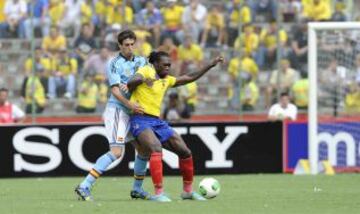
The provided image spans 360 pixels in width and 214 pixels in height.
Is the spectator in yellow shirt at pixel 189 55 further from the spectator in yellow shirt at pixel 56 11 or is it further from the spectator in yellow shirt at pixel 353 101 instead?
the spectator in yellow shirt at pixel 353 101

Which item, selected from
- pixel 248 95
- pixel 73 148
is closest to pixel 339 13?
pixel 248 95

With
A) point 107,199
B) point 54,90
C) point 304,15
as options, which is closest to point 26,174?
point 54,90

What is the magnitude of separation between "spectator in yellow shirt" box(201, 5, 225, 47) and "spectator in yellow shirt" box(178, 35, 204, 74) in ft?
0.83

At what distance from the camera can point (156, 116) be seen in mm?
12648

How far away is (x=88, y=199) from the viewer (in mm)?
12578

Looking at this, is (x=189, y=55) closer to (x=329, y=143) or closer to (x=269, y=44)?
(x=269, y=44)

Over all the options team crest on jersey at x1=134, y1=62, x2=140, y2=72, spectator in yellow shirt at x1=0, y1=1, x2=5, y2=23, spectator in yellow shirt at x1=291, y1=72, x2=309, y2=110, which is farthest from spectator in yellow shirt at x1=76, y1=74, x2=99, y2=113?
team crest on jersey at x1=134, y1=62, x2=140, y2=72

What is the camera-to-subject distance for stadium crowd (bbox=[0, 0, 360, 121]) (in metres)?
21.9

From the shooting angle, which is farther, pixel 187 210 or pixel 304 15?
pixel 304 15

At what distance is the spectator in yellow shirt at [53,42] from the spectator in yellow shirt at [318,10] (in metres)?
5.68

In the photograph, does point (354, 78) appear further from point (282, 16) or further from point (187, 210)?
point (187, 210)

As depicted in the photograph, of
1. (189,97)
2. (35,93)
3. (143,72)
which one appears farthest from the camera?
(189,97)

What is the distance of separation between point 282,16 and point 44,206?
40.4ft

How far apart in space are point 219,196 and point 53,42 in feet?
33.1
